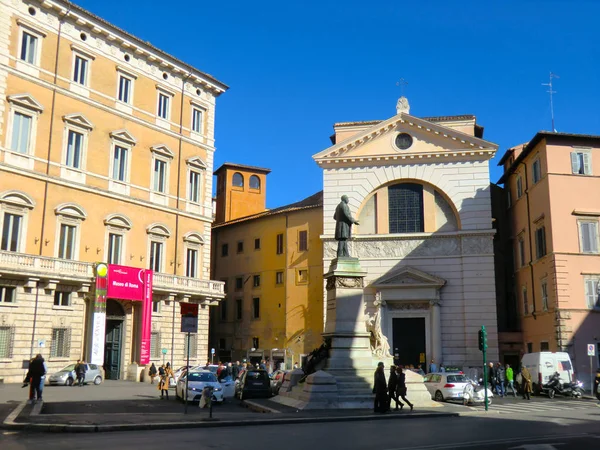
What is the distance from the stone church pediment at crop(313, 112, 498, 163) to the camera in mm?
40463

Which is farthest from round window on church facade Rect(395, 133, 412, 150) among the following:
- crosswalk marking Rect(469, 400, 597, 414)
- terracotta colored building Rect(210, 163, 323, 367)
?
crosswalk marking Rect(469, 400, 597, 414)

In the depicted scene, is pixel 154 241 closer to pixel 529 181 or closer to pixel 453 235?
pixel 453 235

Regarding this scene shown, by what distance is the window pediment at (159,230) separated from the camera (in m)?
38.8

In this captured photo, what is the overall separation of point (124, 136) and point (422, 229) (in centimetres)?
1899

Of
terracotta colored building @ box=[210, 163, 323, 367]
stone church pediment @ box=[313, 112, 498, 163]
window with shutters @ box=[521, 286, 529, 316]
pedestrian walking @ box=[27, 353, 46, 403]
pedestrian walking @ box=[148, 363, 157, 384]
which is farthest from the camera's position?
terracotta colored building @ box=[210, 163, 323, 367]

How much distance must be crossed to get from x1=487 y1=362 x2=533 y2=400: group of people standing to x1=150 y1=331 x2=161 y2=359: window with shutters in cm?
1869

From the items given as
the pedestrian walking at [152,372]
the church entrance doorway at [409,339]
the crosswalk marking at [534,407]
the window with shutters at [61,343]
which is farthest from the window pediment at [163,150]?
the crosswalk marking at [534,407]

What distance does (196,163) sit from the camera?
139 feet

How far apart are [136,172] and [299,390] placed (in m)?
22.0

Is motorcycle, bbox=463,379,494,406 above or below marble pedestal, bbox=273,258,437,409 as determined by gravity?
below

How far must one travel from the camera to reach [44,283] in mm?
32188

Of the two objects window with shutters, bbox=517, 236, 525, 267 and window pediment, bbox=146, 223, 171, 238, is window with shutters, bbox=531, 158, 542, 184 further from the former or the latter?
window pediment, bbox=146, 223, 171, 238

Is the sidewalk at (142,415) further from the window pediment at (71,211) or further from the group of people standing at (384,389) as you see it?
the window pediment at (71,211)

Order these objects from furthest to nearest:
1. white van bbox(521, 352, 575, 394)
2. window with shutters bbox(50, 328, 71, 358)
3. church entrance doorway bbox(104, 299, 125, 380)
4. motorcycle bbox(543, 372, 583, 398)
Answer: church entrance doorway bbox(104, 299, 125, 380), window with shutters bbox(50, 328, 71, 358), white van bbox(521, 352, 575, 394), motorcycle bbox(543, 372, 583, 398)
